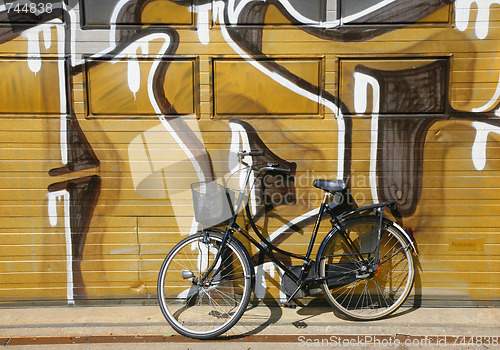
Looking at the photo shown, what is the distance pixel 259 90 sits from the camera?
3.90m

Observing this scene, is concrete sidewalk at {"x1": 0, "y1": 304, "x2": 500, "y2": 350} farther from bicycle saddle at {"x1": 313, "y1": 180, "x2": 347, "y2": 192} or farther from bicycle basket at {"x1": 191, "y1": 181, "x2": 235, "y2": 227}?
bicycle saddle at {"x1": 313, "y1": 180, "x2": 347, "y2": 192}

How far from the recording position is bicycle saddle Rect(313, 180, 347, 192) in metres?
3.67

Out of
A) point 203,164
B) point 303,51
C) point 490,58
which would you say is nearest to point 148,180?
point 203,164

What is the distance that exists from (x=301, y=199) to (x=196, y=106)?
1402mm

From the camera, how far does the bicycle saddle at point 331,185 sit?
12.0ft

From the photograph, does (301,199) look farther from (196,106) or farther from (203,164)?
(196,106)

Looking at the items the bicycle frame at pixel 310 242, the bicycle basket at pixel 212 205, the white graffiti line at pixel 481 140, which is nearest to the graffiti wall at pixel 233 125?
the white graffiti line at pixel 481 140

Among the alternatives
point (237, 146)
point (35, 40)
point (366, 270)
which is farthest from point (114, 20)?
point (366, 270)

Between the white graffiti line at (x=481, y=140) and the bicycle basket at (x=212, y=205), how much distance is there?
8.07 feet

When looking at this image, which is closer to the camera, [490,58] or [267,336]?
[267,336]

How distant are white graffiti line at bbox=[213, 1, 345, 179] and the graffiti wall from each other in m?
0.01

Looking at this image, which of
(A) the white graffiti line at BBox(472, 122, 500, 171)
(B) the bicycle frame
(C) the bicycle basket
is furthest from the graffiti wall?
(C) the bicycle basket

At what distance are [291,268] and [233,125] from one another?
1.51 m

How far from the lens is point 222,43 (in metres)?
3.86
